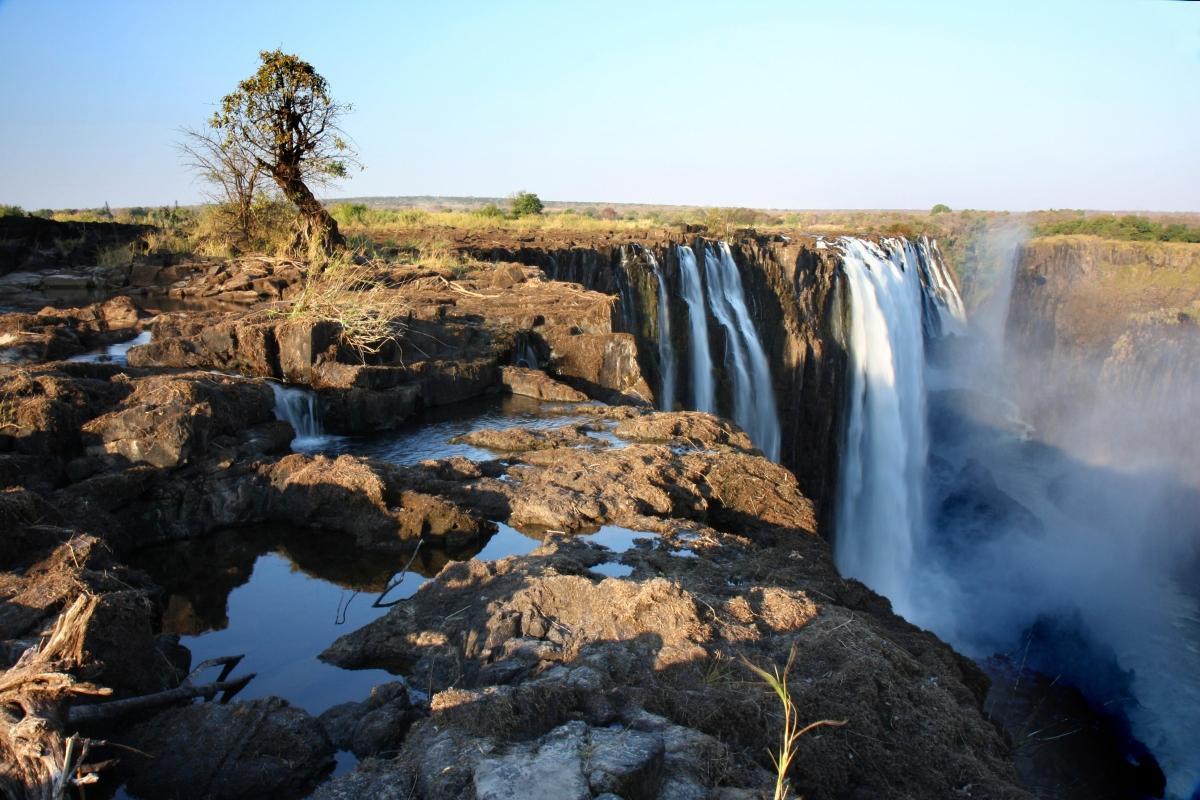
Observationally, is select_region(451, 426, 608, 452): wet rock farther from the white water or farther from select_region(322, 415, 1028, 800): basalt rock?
the white water

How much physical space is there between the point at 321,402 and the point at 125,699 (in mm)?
5389

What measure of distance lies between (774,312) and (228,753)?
58.0 ft

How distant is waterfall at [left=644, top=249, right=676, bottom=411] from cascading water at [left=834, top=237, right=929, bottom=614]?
241 inches

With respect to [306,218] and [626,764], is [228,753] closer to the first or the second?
[626,764]

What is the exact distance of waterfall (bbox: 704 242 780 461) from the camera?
1633cm

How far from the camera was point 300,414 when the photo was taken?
26.6 feet

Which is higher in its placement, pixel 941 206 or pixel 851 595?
pixel 941 206

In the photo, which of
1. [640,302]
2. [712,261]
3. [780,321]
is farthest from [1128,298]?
[640,302]

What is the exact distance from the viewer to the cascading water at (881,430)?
18.8 m

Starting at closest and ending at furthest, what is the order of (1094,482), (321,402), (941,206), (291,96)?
(321,402)
(291,96)
(1094,482)
(941,206)

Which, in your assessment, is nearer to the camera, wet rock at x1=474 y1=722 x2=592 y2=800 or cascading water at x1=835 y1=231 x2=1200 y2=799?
wet rock at x1=474 y1=722 x2=592 y2=800

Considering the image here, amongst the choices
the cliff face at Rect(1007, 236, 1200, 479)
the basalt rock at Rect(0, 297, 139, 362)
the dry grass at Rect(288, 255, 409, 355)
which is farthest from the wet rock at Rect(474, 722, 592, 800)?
the cliff face at Rect(1007, 236, 1200, 479)

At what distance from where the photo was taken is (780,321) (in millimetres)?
19391

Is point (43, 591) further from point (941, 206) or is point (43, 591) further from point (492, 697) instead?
point (941, 206)
